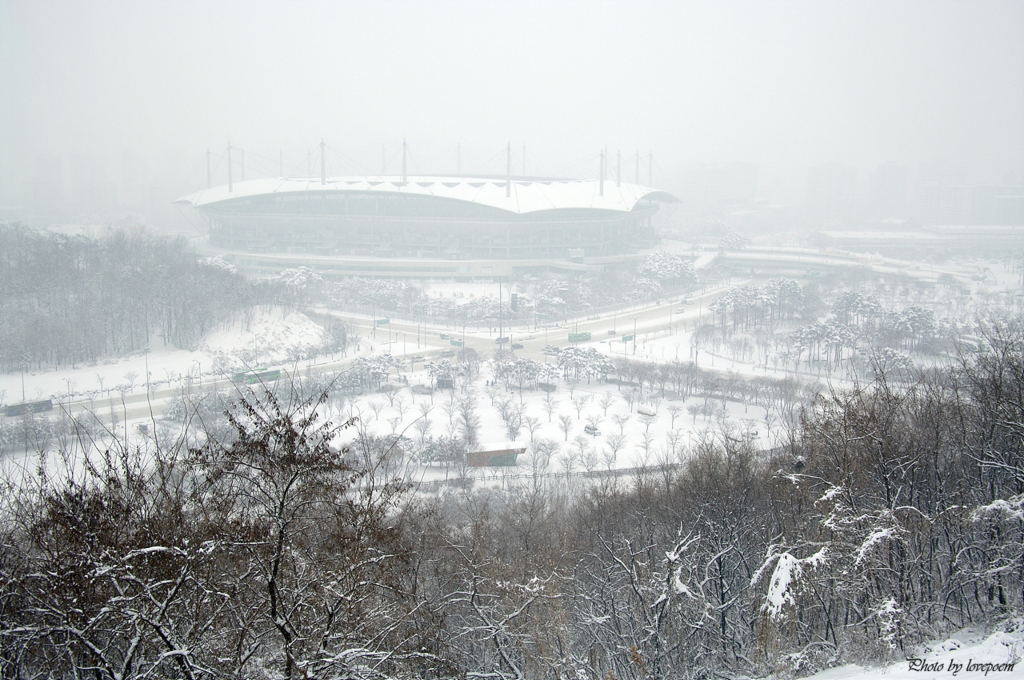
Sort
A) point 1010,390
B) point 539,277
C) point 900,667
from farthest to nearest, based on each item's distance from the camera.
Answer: point 539,277
point 1010,390
point 900,667

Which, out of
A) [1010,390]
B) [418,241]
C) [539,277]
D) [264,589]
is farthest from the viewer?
[418,241]

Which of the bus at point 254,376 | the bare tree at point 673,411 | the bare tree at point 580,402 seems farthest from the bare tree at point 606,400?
the bus at point 254,376

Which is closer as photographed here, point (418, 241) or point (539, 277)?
point (539, 277)

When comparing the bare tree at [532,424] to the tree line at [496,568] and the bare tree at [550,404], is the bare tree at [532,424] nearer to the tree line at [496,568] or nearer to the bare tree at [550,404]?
the bare tree at [550,404]

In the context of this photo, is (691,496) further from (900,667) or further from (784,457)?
(900,667)

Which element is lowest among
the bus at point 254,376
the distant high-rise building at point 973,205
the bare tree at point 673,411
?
the bare tree at point 673,411

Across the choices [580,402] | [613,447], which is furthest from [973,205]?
[613,447]

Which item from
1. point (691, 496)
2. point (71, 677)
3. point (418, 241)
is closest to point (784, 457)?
point (691, 496)
